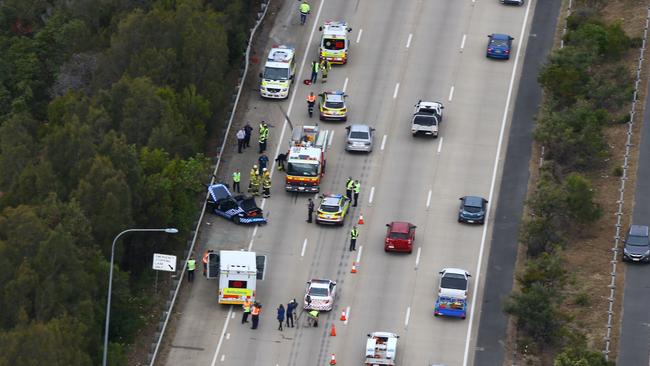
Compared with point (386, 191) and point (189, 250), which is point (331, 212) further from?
point (189, 250)

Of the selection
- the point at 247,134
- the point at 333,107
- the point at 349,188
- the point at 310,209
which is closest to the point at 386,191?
the point at 349,188

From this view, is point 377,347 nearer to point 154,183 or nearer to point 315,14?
point 154,183

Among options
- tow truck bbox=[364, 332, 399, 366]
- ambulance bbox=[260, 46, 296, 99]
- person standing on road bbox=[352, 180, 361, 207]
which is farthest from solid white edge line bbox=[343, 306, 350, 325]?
ambulance bbox=[260, 46, 296, 99]

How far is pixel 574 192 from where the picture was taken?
3760 inches

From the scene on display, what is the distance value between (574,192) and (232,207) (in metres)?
18.7

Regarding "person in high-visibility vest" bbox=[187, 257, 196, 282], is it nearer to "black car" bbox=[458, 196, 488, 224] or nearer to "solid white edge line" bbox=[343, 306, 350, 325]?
"solid white edge line" bbox=[343, 306, 350, 325]

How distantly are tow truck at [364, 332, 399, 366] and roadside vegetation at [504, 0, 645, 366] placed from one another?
6584 millimetres

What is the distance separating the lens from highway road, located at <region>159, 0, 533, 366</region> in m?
87.9

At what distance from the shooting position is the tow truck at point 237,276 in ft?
291

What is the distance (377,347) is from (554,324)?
349 inches

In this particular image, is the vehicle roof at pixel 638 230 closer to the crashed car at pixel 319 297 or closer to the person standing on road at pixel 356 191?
the person standing on road at pixel 356 191

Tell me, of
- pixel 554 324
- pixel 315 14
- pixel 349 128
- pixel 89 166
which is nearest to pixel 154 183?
pixel 89 166

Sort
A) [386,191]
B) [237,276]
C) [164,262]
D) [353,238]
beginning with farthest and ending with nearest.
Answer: [386,191]
[353,238]
[237,276]
[164,262]

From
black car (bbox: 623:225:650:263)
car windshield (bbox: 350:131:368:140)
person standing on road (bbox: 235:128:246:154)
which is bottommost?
black car (bbox: 623:225:650:263)
